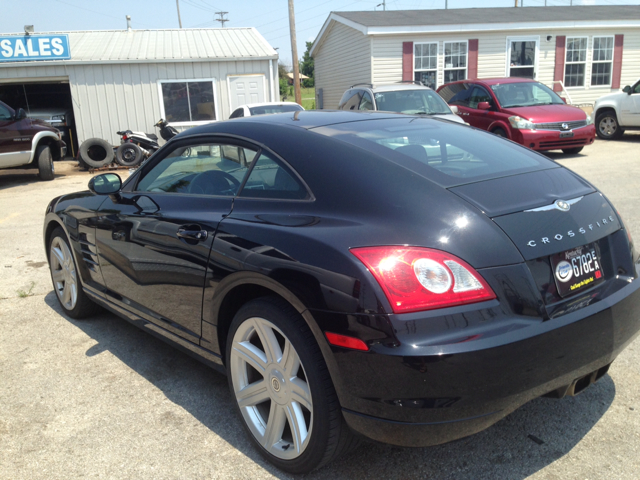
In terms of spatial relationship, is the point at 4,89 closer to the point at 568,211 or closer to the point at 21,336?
the point at 21,336

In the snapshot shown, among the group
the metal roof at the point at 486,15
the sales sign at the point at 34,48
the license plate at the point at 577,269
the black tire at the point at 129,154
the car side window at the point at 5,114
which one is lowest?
the black tire at the point at 129,154

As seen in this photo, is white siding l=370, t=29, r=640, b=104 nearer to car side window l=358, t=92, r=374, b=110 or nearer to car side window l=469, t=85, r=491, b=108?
car side window l=469, t=85, r=491, b=108

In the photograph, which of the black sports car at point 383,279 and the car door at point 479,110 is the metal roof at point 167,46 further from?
the black sports car at point 383,279

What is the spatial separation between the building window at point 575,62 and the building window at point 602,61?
414 mm

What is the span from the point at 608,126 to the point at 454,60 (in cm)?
661

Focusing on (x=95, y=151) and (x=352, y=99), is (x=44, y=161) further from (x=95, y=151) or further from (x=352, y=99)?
(x=352, y=99)

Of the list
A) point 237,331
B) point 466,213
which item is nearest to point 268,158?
point 237,331

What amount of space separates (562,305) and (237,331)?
1.40 meters

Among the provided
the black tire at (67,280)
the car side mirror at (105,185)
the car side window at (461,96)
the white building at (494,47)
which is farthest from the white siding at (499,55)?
the car side mirror at (105,185)

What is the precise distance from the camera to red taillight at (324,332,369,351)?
6.58ft

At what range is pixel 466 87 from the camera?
14297 mm

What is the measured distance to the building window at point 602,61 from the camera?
21109 millimetres

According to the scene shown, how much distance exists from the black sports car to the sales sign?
1552 cm

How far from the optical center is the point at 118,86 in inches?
654
